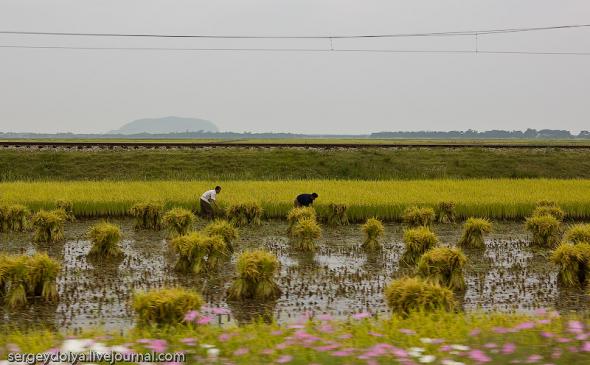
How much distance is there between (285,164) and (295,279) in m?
19.8

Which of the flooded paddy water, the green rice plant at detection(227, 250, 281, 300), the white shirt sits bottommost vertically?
the flooded paddy water

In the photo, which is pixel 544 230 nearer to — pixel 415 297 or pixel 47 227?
pixel 415 297

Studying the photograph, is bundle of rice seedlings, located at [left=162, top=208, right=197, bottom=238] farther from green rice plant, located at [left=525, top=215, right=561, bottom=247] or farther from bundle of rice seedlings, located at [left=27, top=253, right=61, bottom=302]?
green rice plant, located at [left=525, top=215, right=561, bottom=247]

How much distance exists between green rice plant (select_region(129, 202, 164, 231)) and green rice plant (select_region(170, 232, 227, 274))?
5358 mm

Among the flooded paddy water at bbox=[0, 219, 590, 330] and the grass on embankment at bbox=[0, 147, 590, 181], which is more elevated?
the grass on embankment at bbox=[0, 147, 590, 181]

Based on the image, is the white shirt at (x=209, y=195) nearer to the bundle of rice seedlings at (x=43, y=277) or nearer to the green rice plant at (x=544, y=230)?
the bundle of rice seedlings at (x=43, y=277)

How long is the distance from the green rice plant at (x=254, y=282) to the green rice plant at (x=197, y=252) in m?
1.56

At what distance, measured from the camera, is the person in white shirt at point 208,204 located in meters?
16.7

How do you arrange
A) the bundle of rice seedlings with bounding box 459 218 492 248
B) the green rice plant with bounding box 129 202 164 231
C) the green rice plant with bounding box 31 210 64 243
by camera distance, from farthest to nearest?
the green rice plant with bounding box 129 202 164 231 < the bundle of rice seedlings with bounding box 459 218 492 248 < the green rice plant with bounding box 31 210 64 243

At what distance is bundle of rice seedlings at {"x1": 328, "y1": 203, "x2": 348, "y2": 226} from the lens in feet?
54.5

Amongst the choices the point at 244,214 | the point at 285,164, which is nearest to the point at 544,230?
the point at 244,214

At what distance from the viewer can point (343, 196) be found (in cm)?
1908

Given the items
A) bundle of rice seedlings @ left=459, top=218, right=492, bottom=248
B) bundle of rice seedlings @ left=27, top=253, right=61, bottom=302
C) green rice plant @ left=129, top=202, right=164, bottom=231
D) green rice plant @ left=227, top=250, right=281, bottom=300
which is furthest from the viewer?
green rice plant @ left=129, top=202, right=164, bottom=231

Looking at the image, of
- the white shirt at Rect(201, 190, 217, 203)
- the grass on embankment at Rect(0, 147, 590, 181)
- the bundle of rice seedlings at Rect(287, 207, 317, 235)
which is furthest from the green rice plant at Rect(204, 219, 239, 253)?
the grass on embankment at Rect(0, 147, 590, 181)
